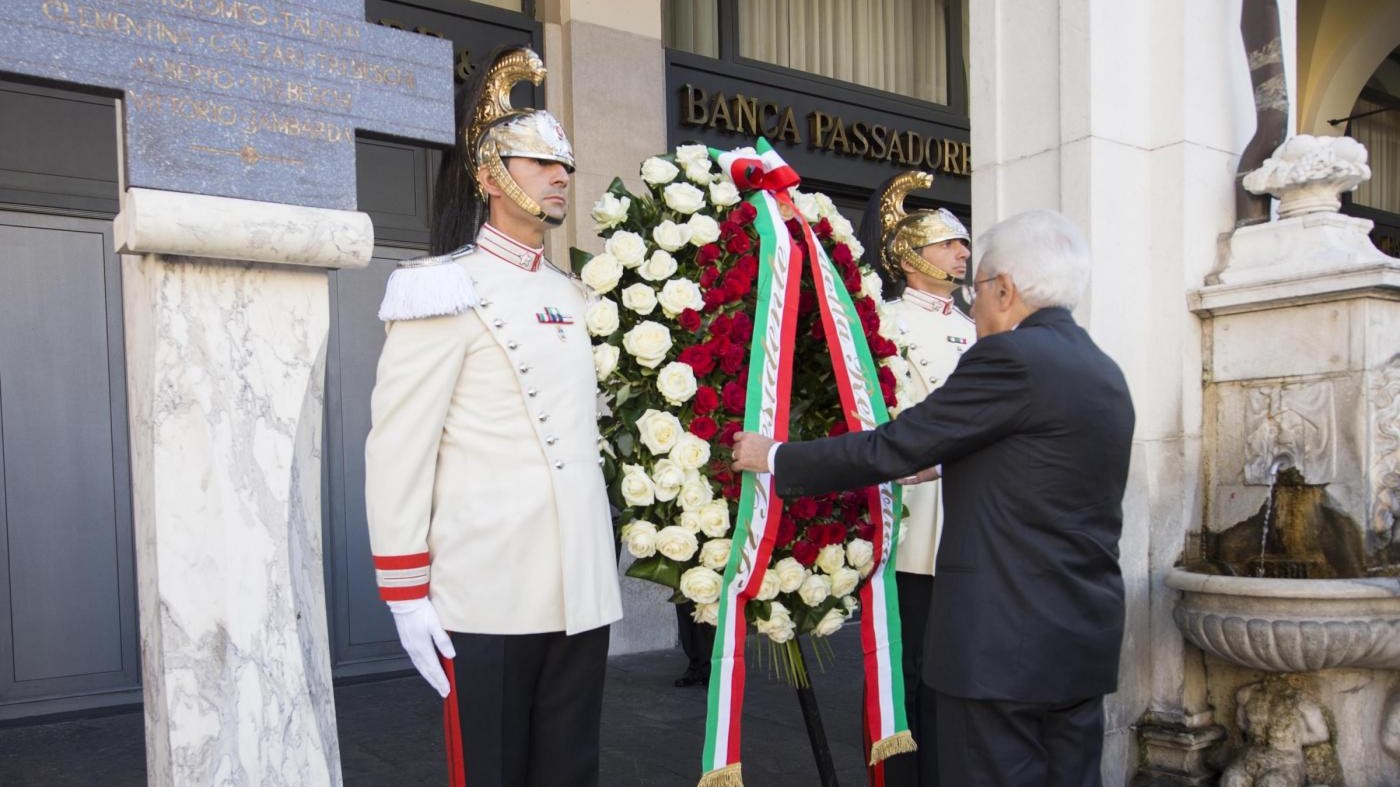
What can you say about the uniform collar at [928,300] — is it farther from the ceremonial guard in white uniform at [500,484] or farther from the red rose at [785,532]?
the ceremonial guard in white uniform at [500,484]

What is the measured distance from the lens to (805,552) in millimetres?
2674

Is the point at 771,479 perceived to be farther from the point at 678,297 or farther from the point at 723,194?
the point at 723,194

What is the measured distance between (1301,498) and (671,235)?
2.71 meters

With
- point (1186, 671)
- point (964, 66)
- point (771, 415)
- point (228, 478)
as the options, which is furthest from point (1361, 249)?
point (964, 66)

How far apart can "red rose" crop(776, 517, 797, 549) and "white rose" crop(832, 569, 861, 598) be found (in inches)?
5.7

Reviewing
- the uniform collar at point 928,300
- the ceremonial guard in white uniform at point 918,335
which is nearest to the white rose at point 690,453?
the ceremonial guard in white uniform at point 918,335

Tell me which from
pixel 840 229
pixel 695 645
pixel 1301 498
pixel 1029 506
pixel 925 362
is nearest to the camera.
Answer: pixel 1029 506

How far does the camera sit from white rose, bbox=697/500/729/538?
253 cm

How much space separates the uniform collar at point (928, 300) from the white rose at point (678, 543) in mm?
1601

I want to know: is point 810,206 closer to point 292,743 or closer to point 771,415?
point 771,415

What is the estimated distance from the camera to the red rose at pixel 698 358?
2.58m

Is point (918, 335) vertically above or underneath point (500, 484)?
above

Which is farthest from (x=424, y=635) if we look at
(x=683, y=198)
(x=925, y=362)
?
(x=925, y=362)

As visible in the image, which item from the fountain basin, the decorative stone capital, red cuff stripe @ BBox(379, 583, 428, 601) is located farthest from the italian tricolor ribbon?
the decorative stone capital
